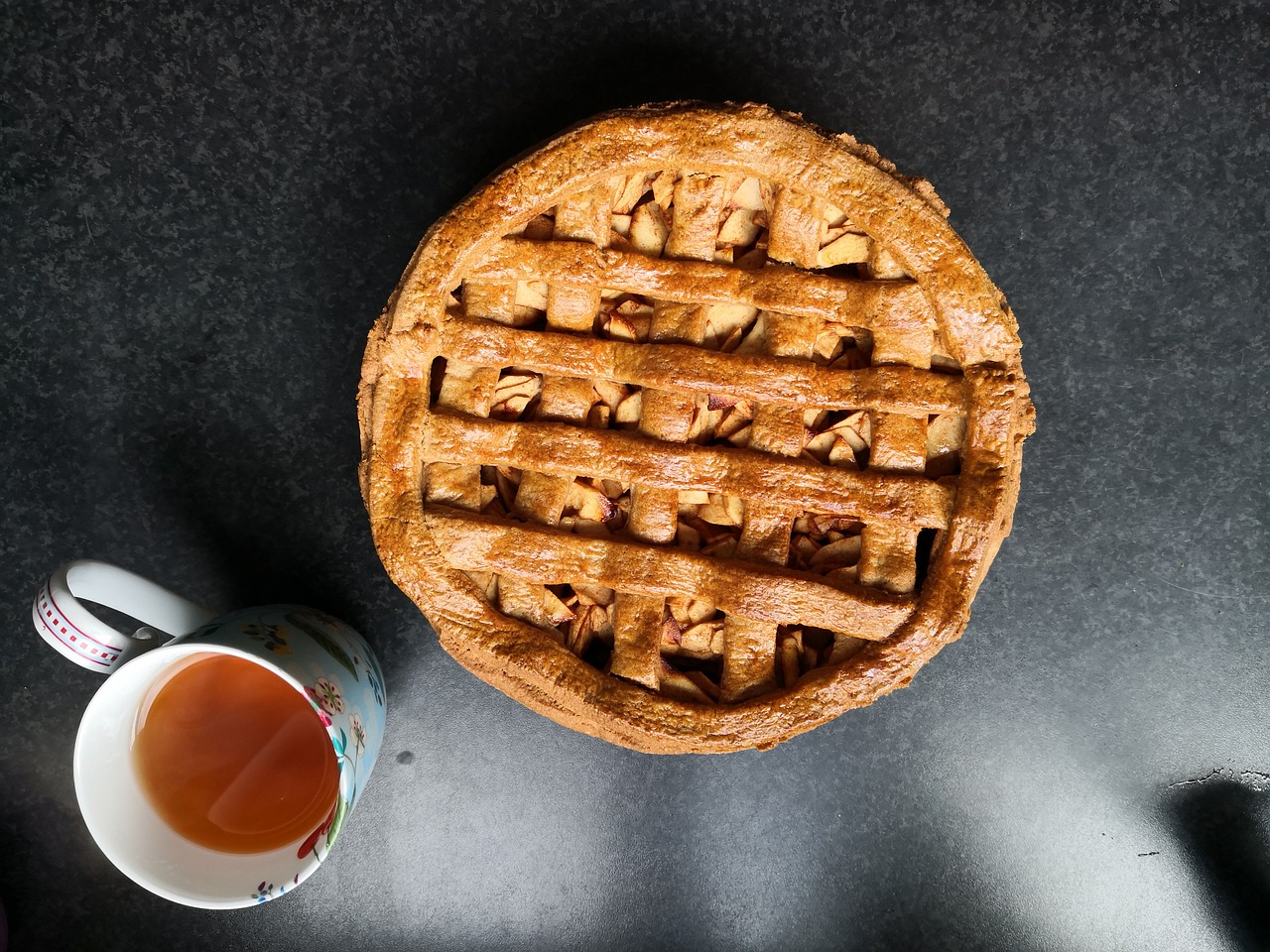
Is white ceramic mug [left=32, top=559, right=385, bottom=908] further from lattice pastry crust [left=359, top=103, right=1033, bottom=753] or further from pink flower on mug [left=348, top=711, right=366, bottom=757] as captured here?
lattice pastry crust [left=359, top=103, right=1033, bottom=753]

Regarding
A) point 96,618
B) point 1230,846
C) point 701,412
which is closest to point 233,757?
point 96,618

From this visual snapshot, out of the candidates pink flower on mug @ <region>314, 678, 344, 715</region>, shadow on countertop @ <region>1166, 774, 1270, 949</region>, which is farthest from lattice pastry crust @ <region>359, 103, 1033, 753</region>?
shadow on countertop @ <region>1166, 774, 1270, 949</region>

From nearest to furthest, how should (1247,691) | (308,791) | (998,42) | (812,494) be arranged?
(812,494)
(308,791)
(998,42)
(1247,691)

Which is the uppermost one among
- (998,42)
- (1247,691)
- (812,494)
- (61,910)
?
(998,42)

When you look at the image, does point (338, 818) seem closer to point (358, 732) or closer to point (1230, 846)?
point (358, 732)

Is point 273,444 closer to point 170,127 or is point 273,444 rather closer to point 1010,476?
point 170,127

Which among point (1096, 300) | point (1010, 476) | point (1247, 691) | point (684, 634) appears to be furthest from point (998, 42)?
point (1247, 691)

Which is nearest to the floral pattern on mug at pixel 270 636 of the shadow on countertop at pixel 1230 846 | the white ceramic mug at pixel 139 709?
the white ceramic mug at pixel 139 709
